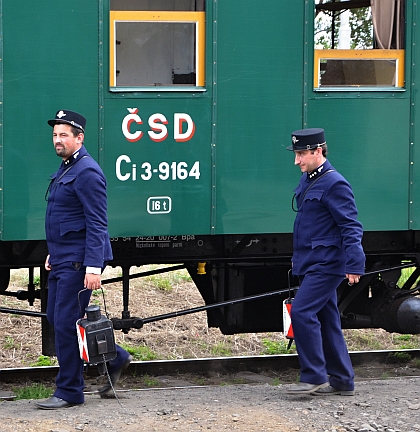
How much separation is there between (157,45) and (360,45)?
1.52 metres

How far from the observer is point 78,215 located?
209 inches

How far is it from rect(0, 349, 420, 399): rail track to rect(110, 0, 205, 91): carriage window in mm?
2437

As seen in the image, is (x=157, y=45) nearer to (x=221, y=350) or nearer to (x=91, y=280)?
(x=91, y=280)

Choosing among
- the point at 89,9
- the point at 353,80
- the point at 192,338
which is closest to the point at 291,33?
the point at 353,80

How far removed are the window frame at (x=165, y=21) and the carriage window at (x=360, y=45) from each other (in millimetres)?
855

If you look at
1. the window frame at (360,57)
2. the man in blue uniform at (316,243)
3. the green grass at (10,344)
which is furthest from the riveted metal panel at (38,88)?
the green grass at (10,344)

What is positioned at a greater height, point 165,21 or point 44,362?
point 165,21

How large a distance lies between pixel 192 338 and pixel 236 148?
2885 millimetres

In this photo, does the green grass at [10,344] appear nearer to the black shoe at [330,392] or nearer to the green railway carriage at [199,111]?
the green railway carriage at [199,111]

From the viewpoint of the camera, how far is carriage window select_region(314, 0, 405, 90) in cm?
648

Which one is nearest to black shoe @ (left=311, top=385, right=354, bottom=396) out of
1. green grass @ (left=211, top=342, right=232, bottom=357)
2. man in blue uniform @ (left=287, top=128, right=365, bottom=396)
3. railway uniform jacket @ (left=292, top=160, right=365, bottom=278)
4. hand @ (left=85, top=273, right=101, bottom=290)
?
man in blue uniform @ (left=287, top=128, right=365, bottom=396)

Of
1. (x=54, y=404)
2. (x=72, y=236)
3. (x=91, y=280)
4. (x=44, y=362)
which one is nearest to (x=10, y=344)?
(x=44, y=362)

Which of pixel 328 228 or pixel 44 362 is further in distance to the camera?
pixel 44 362

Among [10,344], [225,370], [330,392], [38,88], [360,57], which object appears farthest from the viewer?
[10,344]
